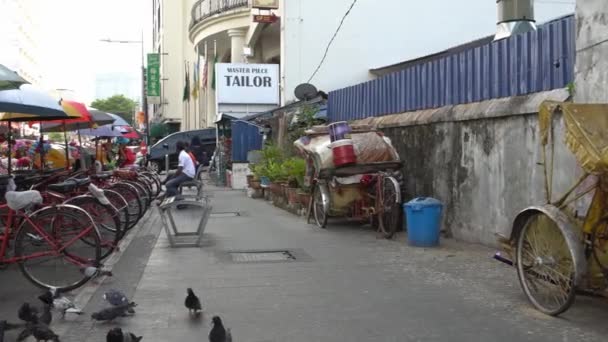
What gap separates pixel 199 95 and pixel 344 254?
35.1m

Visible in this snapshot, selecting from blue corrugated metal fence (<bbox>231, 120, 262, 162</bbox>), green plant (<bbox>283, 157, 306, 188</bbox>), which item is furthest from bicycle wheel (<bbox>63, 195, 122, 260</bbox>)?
blue corrugated metal fence (<bbox>231, 120, 262, 162</bbox>)

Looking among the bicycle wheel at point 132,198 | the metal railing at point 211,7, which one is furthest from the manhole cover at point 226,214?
the metal railing at point 211,7

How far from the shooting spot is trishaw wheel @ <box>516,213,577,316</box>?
5289 millimetres

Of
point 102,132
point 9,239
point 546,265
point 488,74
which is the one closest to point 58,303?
point 9,239

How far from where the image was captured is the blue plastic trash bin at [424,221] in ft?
29.8

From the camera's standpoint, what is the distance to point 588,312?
564 centimetres

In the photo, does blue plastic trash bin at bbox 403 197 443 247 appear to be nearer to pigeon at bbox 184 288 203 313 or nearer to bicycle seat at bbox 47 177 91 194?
pigeon at bbox 184 288 203 313

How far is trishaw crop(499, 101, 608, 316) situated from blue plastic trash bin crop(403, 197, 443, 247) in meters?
2.95

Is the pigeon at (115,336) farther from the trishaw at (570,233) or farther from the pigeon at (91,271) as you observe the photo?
the trishaw at (570,233)

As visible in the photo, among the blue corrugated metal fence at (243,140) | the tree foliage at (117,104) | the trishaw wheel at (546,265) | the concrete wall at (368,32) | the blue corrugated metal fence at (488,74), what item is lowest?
the trishaw wheel at (546,265)

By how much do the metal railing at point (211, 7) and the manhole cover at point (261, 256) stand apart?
19.2 metres

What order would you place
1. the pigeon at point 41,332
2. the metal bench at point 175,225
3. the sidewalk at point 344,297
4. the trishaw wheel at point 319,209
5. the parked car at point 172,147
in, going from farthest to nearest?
1. the parked car at point 172,147
2. the trishaw wheel at point 319,209
3. the metal bench at point 175,225
4. the sidewalk at point 344,297
5. the pigeon at point 41,332

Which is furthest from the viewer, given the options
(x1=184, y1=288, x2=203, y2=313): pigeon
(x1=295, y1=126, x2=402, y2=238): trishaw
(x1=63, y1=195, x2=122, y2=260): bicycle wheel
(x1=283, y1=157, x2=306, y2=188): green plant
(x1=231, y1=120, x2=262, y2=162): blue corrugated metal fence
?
(x1=231, y1=120, x2=262, y2=162): blue corrugated metal fence

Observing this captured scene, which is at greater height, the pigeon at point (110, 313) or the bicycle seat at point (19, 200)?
the bicycle seat at point (19, 200)
